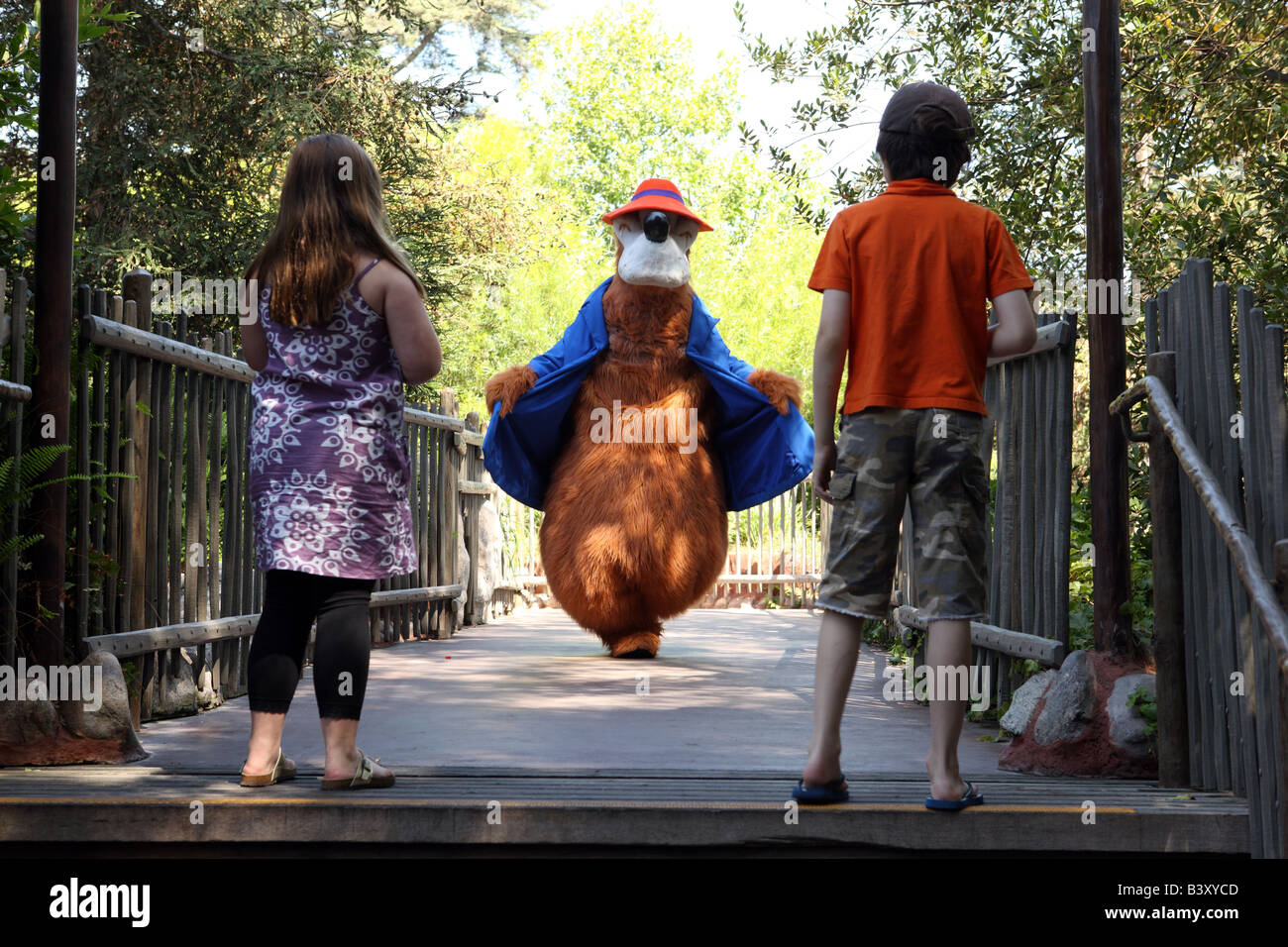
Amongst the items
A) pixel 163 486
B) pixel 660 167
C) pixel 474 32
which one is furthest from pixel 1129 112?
pixel 660 167

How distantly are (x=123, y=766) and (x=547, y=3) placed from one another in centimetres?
2460

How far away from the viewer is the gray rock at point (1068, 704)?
13.7 feet

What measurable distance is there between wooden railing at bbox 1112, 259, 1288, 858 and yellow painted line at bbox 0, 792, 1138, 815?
42 cm

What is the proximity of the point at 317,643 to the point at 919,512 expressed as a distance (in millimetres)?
1660

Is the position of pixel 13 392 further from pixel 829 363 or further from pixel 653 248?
pixel 653 248

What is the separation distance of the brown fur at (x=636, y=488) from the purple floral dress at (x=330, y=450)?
128 inches

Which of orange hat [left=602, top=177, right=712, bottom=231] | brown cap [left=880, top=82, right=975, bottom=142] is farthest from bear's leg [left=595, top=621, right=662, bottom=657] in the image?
brown cap [left=880, top=82, right=975, bottom=142]

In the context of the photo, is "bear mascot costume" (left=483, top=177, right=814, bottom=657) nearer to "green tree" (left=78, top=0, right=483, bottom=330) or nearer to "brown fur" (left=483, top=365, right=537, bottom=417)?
"brown fur" (left=483, top=365, right=537, bottom=417)

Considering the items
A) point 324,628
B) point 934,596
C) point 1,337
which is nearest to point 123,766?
point 324,628

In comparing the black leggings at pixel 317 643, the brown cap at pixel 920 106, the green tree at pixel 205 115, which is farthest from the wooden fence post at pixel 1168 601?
the green tree at pixel 205 115

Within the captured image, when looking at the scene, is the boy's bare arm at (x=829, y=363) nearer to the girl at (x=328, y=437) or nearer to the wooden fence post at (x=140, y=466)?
the girl at (x=328, y=437)

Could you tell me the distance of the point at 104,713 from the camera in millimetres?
4270

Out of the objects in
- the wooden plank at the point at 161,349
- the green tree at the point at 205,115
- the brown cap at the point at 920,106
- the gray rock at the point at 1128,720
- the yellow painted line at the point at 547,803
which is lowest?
the yellow painted line at the point at 547,803

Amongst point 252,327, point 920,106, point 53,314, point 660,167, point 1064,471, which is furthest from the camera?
point 660,167
